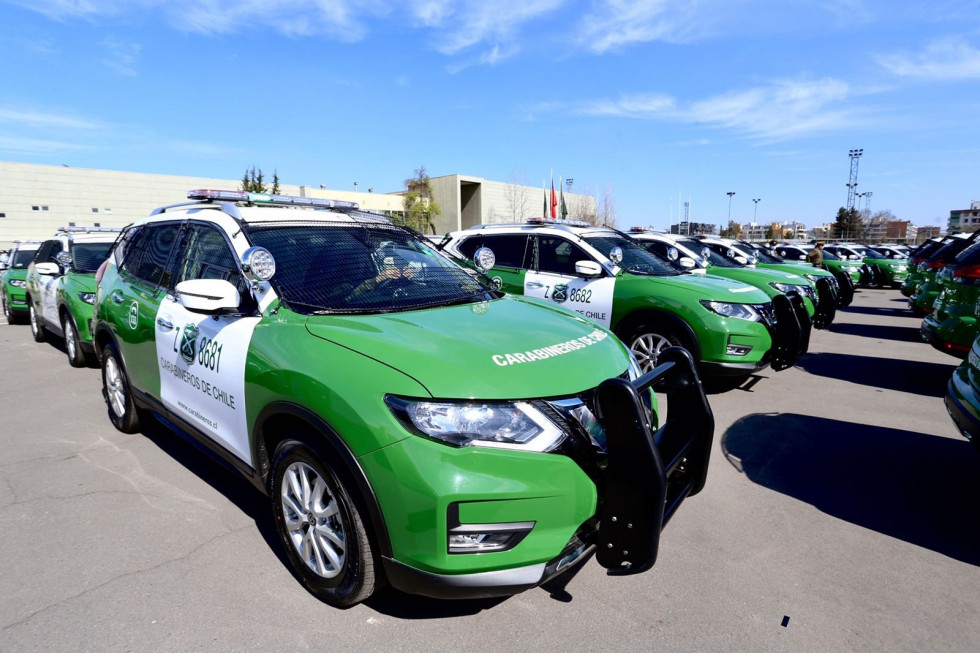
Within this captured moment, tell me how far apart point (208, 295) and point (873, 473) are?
4592mm

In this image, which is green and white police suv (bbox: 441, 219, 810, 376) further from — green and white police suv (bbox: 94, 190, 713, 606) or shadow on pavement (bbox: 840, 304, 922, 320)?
shadow on pavement (bbox: 840, 304, 922, 320)

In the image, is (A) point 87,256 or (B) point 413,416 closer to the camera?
(B) point 413,416

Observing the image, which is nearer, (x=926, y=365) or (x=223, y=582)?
(x=223, y=582)

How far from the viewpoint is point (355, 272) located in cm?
327


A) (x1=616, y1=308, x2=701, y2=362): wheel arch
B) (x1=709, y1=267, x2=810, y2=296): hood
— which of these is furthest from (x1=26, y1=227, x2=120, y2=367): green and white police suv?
(x1=709, y1=267, x2=810, y2=296): hood

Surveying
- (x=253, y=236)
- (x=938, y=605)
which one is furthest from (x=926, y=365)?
(x=253, y=236)

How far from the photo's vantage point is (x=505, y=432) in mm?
2150

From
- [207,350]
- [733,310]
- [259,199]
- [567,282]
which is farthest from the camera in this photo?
[567,282]

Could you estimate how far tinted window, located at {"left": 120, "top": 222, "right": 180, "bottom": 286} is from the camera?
4004 mm

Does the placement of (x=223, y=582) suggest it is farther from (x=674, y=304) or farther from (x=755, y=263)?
(x=755, y=263)

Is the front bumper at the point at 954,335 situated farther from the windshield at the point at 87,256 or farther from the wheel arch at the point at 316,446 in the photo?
the windshield at the point at 87,256

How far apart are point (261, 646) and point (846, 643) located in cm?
250

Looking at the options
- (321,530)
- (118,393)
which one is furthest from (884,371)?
(118,393)

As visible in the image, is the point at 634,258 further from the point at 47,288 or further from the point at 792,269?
the point at 47,288
